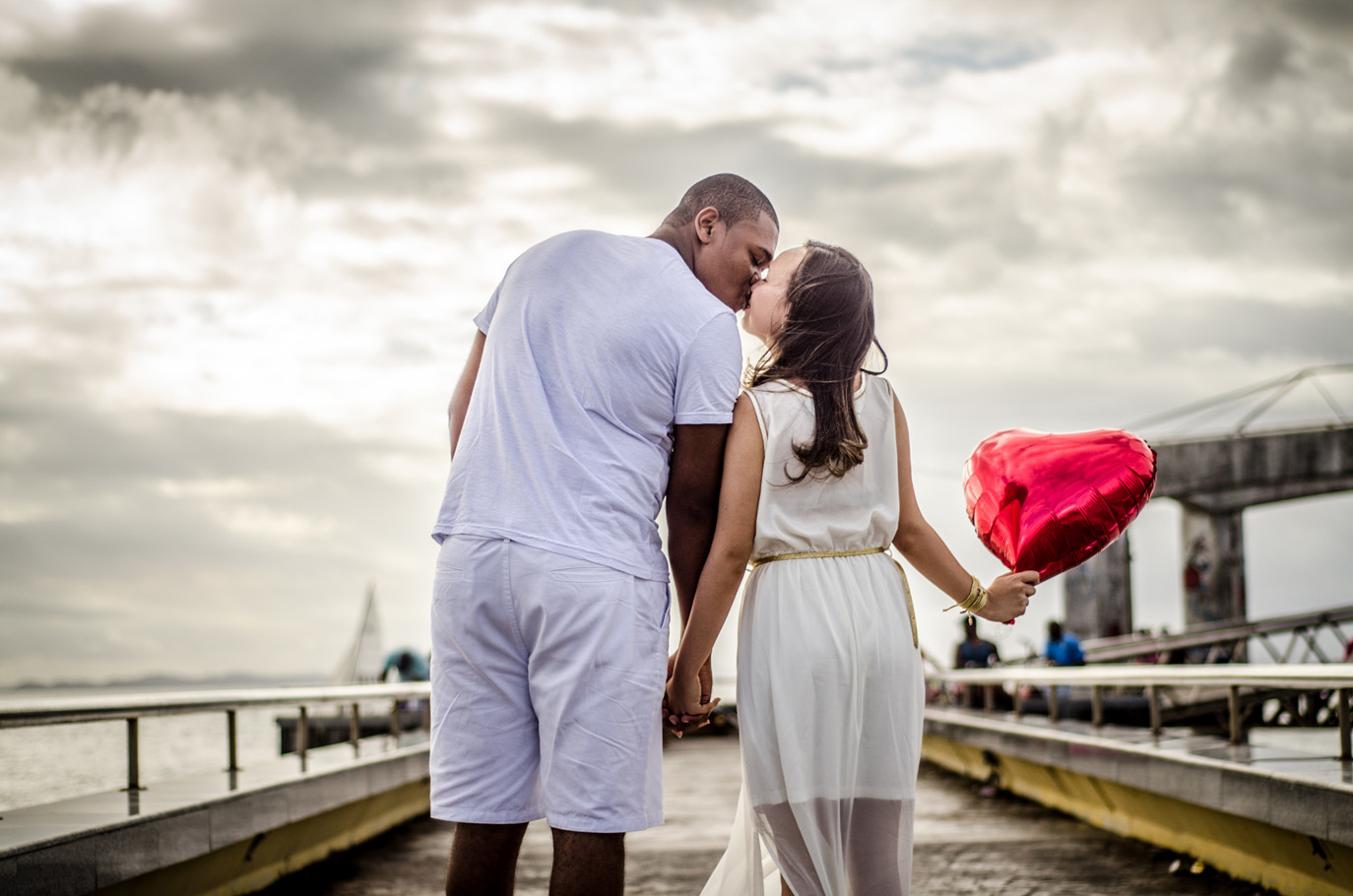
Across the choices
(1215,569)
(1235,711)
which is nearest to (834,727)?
(1235,711)

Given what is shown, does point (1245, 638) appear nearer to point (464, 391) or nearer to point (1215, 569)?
point (1215, 569)

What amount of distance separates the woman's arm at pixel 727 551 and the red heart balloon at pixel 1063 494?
0.97m

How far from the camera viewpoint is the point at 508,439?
2.42 meters

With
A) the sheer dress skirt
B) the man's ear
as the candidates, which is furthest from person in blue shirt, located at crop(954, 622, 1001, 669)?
the man's ear

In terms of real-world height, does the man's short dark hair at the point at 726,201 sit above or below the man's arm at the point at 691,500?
above

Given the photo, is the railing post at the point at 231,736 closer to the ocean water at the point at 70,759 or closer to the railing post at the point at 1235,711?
the ocean water at the point at 70,759

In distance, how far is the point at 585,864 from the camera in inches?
90.7

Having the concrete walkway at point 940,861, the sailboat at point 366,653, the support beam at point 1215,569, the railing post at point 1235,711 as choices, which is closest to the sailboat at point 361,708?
the sailboat at point 366,653

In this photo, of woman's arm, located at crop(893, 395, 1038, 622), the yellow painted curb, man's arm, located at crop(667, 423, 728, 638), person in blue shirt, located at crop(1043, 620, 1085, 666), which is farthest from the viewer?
person in blue shirt, located at crop(1043, 620, 1085, 666)

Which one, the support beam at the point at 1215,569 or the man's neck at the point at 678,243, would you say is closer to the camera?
the man's neck at the point at 678,243

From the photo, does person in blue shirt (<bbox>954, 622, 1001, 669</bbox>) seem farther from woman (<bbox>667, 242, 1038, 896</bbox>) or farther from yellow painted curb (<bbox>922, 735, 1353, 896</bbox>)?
woman (<bbox>667, 242, 1038, 896</bbox>)

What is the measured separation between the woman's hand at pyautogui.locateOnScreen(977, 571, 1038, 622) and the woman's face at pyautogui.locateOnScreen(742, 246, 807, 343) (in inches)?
37.5

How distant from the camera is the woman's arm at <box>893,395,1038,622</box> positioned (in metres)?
3.04

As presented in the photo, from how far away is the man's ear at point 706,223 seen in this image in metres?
2.91
